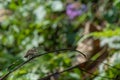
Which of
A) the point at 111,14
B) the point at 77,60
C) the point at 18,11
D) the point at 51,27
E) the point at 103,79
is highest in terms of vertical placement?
the point at 18,11

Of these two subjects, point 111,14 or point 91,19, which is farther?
point 91,19

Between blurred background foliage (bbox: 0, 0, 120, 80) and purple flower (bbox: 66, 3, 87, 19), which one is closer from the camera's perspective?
blurred background foliage (bbox: 0, 0, 120, 80)

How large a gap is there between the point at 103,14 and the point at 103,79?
1371 millimetres

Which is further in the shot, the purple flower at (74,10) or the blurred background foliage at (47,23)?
the purple flower at (74,10)

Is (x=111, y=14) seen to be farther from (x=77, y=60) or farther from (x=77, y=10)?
(x=77, y=60)

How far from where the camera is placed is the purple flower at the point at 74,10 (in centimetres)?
277

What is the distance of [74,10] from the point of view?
9.23 ft

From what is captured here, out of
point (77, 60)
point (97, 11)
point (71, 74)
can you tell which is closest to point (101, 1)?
point (97, 11)

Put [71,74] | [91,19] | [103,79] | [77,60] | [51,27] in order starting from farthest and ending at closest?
1. [51,27]
2. [91,19]
3. [77,60]
4. [71,74]
5. [103,79]

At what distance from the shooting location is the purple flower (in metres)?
2.77

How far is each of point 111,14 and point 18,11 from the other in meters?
0.73

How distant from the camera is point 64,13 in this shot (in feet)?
9.64

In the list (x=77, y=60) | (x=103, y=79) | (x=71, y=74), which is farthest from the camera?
(x=77, y=60)

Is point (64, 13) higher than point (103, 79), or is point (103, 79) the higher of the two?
point (64, 13)
